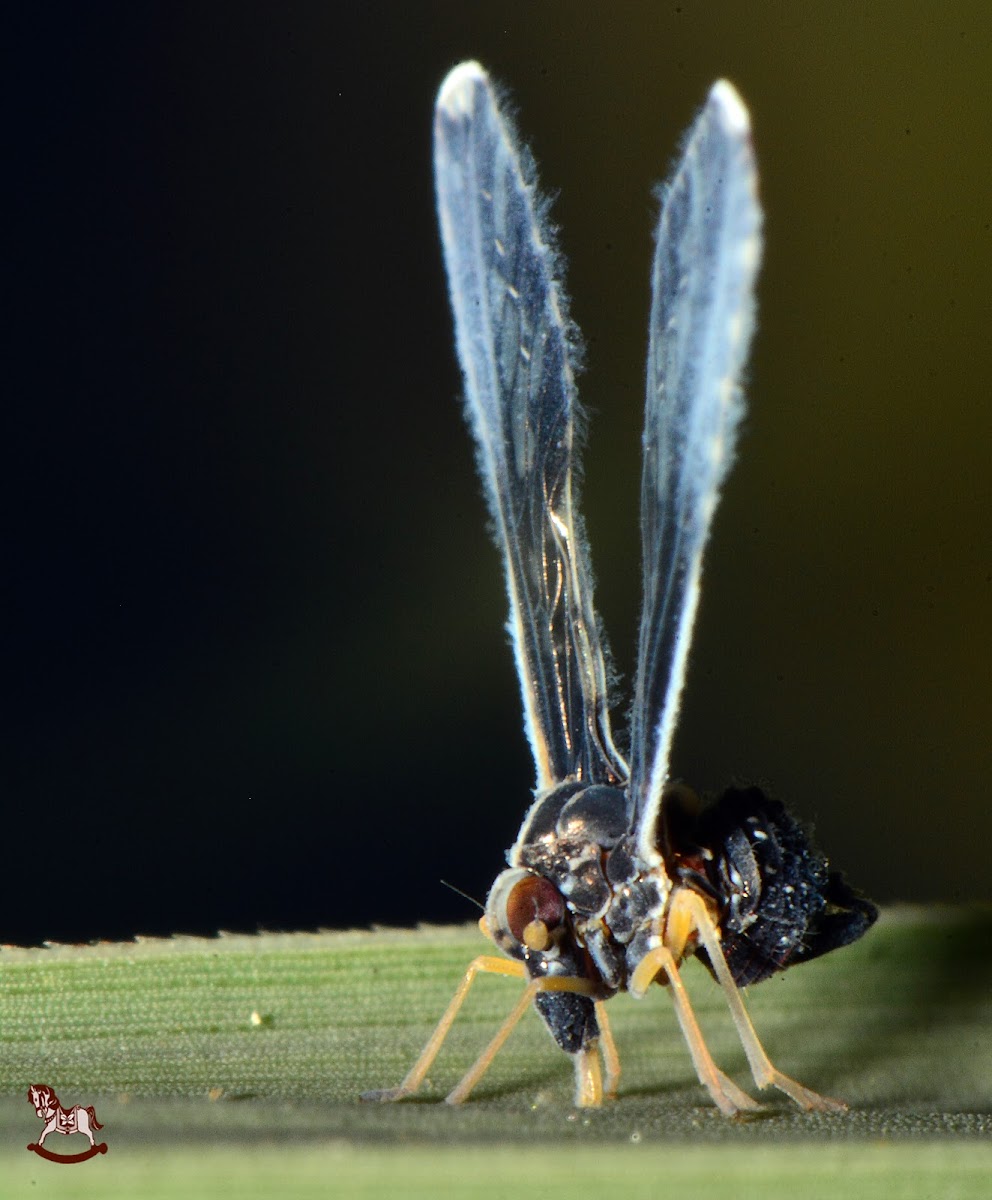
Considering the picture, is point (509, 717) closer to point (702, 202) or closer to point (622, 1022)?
point (622, 1022)

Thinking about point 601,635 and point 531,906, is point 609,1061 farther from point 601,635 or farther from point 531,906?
point 601,635

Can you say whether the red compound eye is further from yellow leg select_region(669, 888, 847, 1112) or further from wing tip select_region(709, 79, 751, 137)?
wing tip select_region(709, 79, 751, 137)

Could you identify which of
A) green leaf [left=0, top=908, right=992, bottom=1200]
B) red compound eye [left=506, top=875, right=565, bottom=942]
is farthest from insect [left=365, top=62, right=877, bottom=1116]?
green leaf [left=0, top=908, right=992, bottom=1200]

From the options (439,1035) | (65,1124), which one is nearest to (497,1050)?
(439,1035)

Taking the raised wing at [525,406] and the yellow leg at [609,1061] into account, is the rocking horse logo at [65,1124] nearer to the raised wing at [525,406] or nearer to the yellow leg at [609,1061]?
the yellow leg at [609,1061]

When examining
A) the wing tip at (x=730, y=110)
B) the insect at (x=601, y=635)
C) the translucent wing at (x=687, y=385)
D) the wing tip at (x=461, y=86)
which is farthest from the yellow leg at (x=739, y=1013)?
the wing tip at (x=461, y=86)

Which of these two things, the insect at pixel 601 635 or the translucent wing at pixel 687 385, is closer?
the translucent wing at pixel 687 385

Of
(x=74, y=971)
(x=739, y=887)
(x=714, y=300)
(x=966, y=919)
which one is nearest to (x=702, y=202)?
(x=714, y=300)
